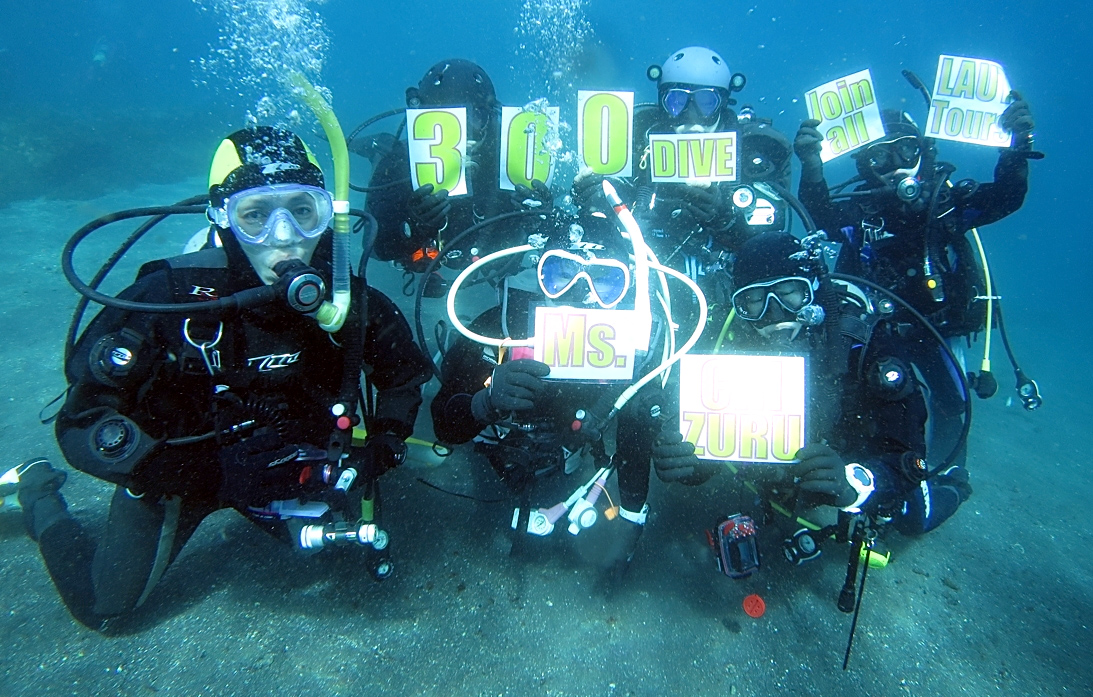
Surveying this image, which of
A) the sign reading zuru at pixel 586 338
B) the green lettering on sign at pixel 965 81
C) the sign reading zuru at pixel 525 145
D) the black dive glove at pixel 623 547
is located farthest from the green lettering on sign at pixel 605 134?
the green lettering on sign at pixel 965 81

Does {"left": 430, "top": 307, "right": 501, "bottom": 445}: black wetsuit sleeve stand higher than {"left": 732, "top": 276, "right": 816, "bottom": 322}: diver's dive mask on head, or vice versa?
{"left": 732, "top": 276, "right": 816, "bottom": 322}: diver's dive mask on head

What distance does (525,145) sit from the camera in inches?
162

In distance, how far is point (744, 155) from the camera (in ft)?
19.4

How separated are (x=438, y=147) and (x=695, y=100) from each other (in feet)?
8.62

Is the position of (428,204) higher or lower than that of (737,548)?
higher

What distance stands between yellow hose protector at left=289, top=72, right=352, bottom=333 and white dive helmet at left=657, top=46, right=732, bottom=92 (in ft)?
12.6

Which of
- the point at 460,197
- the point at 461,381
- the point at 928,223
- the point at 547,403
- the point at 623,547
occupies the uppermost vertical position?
the point at 460,197

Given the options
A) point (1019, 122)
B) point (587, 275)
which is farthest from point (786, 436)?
point (1019, 122)

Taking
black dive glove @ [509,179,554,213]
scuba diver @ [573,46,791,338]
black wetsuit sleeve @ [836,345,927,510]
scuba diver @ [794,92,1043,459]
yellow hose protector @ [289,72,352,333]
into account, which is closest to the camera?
yellow hose protector @ [289,72,352,333]

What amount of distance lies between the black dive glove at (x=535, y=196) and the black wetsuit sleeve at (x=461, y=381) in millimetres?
1174

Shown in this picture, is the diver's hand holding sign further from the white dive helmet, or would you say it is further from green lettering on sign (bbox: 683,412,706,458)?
the white dive helmet

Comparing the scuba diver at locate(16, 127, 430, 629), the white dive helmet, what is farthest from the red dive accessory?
the white dive helmet

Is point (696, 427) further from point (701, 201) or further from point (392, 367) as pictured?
point (701, 201)

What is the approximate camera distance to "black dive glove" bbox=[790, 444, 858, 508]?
116 inches
